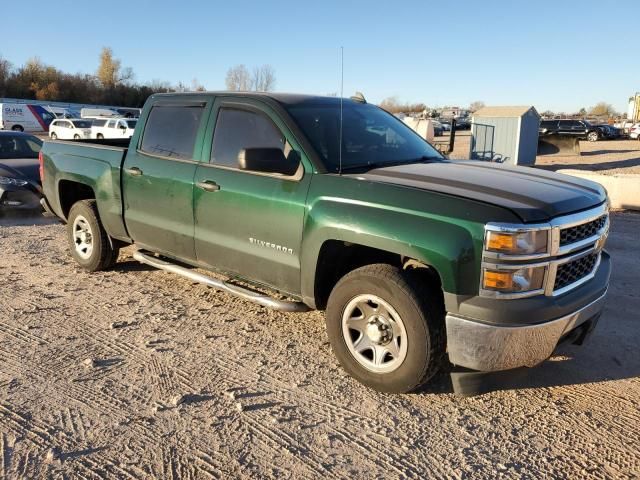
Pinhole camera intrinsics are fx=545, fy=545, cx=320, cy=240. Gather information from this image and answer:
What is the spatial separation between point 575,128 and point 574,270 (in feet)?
130

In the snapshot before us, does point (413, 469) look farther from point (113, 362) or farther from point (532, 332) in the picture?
point (113, 362)

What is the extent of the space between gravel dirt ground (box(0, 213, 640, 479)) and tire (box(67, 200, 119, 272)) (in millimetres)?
973

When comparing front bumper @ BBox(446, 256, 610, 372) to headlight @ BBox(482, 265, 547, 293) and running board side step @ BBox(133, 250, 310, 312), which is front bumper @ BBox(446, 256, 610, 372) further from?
running board side step @ BBox(133, 250, 310, 312)

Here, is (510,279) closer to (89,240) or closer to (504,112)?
(89,240)

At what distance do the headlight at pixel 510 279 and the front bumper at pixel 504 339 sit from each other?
0.42ft

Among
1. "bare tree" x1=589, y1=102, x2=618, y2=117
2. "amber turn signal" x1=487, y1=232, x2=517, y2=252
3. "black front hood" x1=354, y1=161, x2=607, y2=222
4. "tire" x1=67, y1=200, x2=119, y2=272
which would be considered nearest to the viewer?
"amber turn signal" x1=487, y1=232, x2=517, y2=252

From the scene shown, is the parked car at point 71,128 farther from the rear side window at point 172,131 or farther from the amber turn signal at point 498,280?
the amber turn signal at point 498,280

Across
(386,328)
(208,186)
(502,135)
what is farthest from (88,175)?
(502,135)

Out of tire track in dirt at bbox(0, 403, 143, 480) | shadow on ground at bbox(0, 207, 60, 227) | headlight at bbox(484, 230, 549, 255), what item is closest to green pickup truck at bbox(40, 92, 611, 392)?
headlight at bbox(484, 230, 549, 255)

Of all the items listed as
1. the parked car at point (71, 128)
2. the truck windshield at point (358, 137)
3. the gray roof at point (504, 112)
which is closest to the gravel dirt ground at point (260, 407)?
the truck windshield at point (358, 137)

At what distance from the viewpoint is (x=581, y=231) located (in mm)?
3297

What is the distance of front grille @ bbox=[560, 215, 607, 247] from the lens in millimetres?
3133

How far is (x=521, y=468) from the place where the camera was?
9.11 ft

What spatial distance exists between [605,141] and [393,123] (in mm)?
40237
